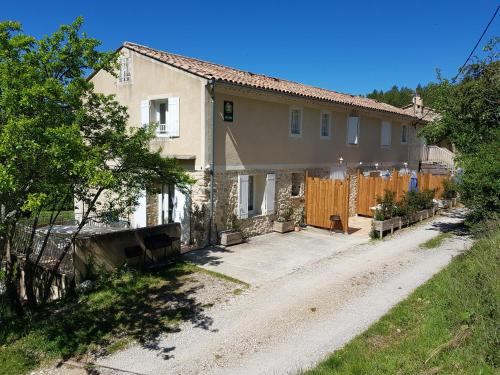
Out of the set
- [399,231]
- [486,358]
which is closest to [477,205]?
[399,231]

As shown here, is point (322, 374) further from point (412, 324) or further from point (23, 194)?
point (23, 194)

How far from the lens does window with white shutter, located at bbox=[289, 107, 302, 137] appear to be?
1510 cm

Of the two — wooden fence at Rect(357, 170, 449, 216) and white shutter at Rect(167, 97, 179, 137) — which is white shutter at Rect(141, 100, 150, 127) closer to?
white shutter at Rect(167, 97, 179, 137)

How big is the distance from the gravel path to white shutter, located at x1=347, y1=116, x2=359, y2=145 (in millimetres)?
7993

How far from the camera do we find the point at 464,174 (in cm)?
1195

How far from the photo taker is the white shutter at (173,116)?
12562mm

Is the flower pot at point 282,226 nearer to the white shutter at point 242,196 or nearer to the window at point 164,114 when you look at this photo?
the white shutter at point 242,196

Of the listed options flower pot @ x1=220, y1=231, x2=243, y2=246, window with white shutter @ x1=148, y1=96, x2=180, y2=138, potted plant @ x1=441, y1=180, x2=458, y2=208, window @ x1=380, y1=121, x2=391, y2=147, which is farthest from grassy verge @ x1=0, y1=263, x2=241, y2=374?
potted plant @ x1=441, y1=180, x2=458, y2=208

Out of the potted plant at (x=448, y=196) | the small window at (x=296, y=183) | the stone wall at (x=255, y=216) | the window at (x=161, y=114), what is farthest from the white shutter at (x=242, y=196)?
the potted plant at (x=448, y=196)

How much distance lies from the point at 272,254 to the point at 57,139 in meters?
7.28

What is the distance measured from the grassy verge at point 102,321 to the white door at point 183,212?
3.00 metres

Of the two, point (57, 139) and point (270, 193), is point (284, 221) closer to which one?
point (270, 193)

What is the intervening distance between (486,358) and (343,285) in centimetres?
461

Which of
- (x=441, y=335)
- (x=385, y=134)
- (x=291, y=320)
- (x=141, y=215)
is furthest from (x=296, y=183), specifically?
(x=441, y=335)
